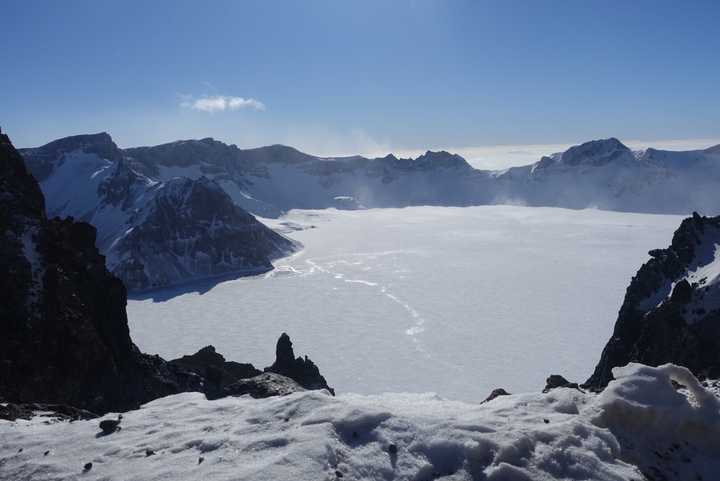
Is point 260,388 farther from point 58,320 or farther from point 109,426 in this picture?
point 58,320

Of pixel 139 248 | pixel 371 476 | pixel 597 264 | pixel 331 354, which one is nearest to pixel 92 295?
pixel 371 476

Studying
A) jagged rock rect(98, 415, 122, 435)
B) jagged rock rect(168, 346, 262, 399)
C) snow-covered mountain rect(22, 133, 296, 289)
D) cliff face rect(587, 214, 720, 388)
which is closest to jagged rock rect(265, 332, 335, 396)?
jagged rock rect(168, 346, 262, 399)

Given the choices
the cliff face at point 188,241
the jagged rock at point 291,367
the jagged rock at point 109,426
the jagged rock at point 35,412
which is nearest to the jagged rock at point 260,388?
the jagged rock at point 35,412

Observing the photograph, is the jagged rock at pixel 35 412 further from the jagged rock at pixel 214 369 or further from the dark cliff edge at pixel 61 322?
the jagged rock at pixel 214 369

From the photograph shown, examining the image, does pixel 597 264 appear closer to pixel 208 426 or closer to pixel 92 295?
pixel 92 295

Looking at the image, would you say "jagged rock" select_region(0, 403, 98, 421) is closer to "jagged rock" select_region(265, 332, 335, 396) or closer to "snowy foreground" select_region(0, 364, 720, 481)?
"snowy foreground" select_region(0, 364, 720, 481)
